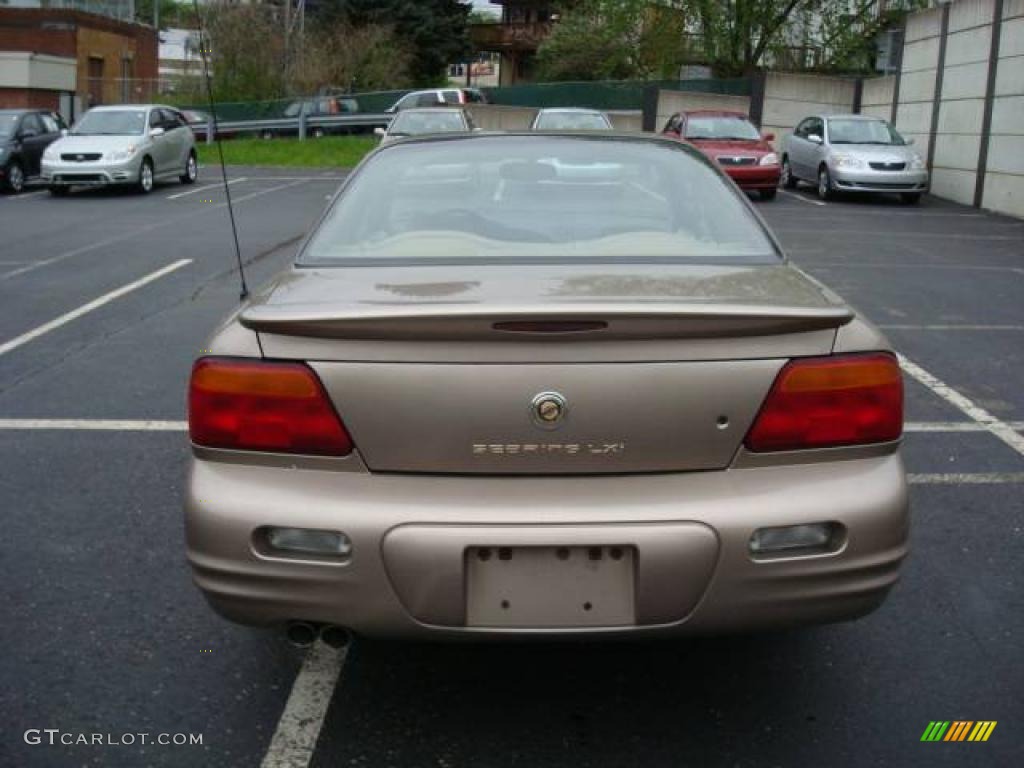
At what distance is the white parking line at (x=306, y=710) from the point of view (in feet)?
10.4

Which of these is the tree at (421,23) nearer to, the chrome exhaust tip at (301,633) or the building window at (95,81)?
the building window at (95,81)

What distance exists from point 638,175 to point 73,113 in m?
40.9

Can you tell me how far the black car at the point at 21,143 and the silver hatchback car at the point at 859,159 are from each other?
Result: 13.9 m

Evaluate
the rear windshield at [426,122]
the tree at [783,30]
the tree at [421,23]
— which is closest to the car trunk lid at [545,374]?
the rear windshield at [426,122]

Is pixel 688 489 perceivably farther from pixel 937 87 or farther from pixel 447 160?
pixel 937 87

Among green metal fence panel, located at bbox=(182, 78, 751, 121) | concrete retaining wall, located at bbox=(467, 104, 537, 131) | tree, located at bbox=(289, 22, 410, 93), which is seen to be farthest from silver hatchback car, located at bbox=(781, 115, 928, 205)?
tree, located at bbox=(289, 22, 410, 93)

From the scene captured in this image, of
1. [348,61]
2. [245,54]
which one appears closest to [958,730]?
[245,54]

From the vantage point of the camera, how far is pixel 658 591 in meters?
2.88

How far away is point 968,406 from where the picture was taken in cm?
691

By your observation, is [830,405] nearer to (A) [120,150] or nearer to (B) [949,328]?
(B) [949,328]

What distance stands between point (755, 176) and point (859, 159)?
177 centimetres

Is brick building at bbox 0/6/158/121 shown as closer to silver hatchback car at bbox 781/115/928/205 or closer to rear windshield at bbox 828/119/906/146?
silver hatchback car at bbox 781/115/928/205

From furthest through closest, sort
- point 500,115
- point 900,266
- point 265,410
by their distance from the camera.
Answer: point 500,115 → point 900,266 → point 265,410

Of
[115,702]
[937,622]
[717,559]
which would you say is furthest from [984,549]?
[115,702]
